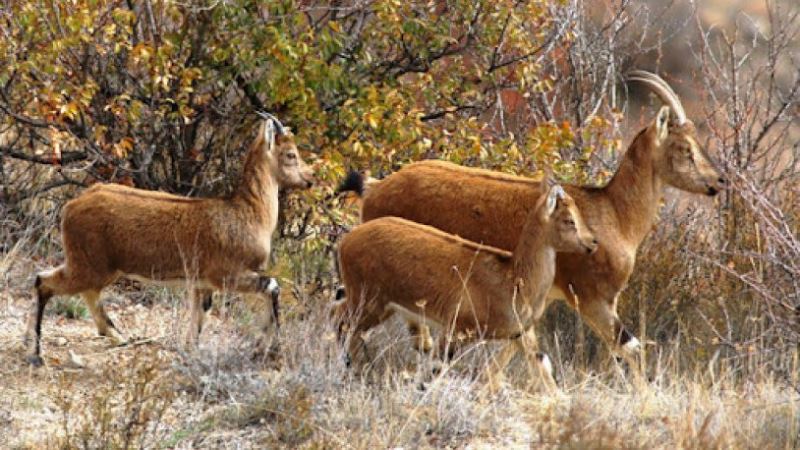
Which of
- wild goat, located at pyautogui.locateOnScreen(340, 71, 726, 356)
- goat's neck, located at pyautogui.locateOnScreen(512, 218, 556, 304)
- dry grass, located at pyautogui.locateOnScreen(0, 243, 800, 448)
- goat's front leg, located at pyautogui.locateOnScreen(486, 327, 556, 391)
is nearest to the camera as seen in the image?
dry grass, located at pyautogui.locateOnScreen(0, 243, 800, 448)

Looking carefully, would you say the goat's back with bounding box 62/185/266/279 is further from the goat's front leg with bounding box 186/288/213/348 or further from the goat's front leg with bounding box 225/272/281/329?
the goat's front leg with bounding box 186/288/213/348

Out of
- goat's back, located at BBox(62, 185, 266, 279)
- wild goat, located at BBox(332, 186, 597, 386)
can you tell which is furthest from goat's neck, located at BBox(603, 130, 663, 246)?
goat's back, located at BBox(62, 185, 266, 279)

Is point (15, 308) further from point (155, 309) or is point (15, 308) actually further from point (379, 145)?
point (379, 145)

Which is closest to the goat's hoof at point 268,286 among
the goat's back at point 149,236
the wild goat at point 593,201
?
the goat's back at point 149,236

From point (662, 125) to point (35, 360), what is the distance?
14.6 feet

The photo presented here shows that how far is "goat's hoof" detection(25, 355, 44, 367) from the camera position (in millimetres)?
10070

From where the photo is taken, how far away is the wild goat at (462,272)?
9.55 metres

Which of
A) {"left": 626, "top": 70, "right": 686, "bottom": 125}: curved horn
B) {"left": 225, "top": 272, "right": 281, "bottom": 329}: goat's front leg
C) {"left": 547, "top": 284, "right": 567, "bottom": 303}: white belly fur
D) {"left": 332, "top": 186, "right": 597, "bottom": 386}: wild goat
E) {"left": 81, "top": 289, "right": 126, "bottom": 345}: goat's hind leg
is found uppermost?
{"left": 626, "top": 70, "right": 686, "bottom": 125}: curved horn

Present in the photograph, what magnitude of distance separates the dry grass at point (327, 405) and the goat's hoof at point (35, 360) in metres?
0.05

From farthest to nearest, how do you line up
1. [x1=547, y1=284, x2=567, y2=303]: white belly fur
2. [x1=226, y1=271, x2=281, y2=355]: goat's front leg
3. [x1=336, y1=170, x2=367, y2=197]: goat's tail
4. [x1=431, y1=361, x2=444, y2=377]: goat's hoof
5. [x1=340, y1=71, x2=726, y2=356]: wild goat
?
[x1=336, y1=170, x2=367, y2=197]: goat's tail < [x1=547, y1=284, x2=567, y2=303]: white belly fur < [x1=340, y1=71, x2=726, y2=356]: wild goat < [x1=226, y1=271, x2=281, y2=355]: goat's front leg < [x1=431, y1=361, x2=444, y2=377]: goat's hoof

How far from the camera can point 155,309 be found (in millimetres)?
12000

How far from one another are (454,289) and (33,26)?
13.7ft

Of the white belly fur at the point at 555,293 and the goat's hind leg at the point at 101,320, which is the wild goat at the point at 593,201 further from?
the goat's hind leg at the point at 101,320

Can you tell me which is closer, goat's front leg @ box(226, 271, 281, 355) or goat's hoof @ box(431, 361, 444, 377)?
goat's hoof @ box(431, 361, 444, 377)
